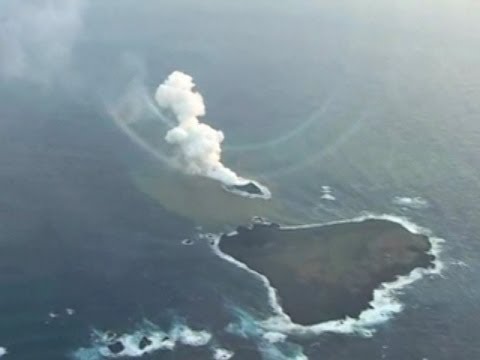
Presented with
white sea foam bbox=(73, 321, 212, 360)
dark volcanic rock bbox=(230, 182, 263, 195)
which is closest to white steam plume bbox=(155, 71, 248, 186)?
dark volcanic rock bbox=(230, 182, 263, 195)

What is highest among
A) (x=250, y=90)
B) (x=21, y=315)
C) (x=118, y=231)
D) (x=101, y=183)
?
(x=250, y=90)

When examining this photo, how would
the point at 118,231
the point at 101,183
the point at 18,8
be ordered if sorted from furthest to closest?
the point at 18,8
the point at 101,183
the point at 118,231

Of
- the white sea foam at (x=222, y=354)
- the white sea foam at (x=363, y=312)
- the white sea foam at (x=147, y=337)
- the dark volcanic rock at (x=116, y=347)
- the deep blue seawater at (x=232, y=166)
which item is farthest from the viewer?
the deep blue seawater at (x=232, y=166)

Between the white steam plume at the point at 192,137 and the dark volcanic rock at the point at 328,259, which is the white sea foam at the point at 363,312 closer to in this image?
the dark volcanic rock at the point at 328,259

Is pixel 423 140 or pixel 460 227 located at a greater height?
pixel 423 140

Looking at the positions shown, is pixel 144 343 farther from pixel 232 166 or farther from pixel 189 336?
pixel 232 166

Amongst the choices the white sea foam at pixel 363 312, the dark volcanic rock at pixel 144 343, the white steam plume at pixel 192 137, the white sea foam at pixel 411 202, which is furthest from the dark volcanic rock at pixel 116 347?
the white sea foam at pixel 411 202

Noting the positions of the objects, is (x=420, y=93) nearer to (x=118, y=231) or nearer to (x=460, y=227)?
(x=460, y=227)

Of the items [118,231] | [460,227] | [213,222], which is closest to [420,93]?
[460,227]
